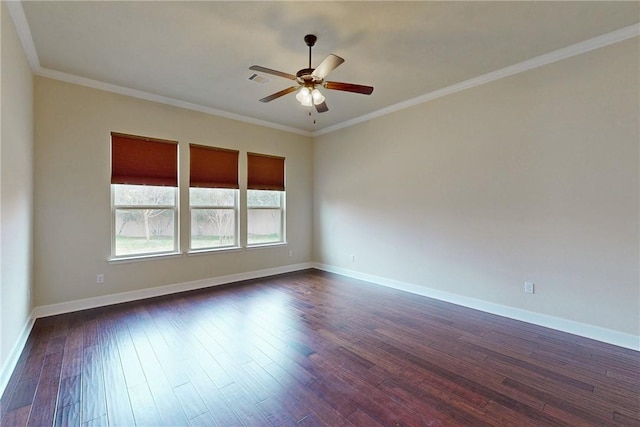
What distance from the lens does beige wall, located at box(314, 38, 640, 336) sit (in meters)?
2.83

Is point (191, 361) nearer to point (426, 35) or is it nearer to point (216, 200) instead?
point (216, 200)

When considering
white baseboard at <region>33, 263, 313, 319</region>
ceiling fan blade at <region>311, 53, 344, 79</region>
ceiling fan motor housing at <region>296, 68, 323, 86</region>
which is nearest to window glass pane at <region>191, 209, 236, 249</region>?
white baseboard at <region>33, 263, 313, 319</region>

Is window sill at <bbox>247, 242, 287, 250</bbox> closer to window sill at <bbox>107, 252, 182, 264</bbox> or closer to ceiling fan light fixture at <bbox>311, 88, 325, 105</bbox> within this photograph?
window sill at <bbox>107, 252, 182, 264</bbox>

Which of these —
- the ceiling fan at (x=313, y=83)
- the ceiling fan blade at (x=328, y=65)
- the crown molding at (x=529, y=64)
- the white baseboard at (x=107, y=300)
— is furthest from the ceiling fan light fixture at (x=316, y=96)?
the white baseboard at (x=107, y=300)

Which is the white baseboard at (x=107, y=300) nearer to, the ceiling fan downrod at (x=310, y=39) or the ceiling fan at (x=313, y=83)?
the ceiling fan at (x=313, y=83)

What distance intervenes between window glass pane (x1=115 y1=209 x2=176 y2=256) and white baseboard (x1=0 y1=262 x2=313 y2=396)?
601mm

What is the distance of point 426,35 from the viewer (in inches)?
110

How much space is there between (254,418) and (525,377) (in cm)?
215

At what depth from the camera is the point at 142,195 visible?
4.26 meters

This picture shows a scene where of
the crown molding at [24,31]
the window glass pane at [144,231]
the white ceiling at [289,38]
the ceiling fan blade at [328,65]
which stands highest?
the white ceiling at [289,38]

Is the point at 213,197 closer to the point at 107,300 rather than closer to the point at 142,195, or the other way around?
the point at 142,195

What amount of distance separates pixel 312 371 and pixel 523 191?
3140mm

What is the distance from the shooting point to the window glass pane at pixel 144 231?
4082mm

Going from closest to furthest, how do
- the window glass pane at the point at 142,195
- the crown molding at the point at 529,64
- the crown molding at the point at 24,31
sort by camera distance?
the crown molding at the point at 24,31 < the crown molding at the point at 529,64 < the window glass pane at the point at 142,195
